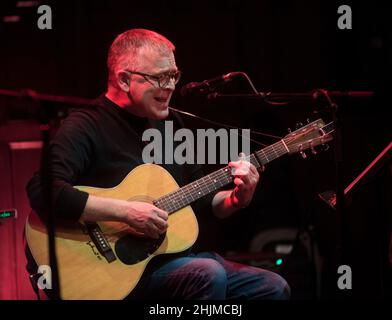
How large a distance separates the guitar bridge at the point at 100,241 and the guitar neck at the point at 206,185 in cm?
34

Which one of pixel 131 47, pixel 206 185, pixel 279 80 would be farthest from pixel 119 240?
pixel 279 80

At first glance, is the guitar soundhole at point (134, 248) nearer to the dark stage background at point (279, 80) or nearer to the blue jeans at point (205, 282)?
the blue jeans at point (205, 282)

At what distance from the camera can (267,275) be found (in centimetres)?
345

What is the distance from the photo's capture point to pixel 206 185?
144 inches

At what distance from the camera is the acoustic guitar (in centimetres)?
322

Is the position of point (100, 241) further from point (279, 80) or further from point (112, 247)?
point (279, 80)

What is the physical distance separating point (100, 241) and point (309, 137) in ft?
4.32

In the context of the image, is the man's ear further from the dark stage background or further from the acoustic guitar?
the dark stage background

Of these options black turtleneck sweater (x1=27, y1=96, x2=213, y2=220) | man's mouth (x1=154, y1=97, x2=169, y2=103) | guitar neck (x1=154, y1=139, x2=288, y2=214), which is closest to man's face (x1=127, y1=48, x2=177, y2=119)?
man's mouth (x1=154, y1=97, x2=169, y2=103)

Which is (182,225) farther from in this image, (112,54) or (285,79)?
(285,79)

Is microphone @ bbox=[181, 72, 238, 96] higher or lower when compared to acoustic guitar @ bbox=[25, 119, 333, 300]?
higher

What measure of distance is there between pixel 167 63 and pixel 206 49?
1615mm
